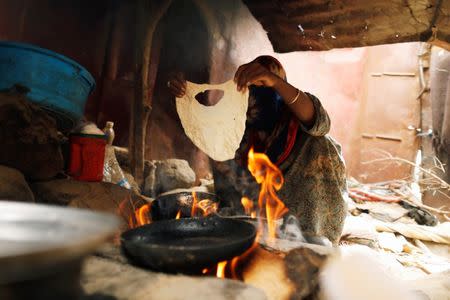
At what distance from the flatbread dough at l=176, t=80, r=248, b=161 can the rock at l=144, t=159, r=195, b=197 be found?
1.57 meters

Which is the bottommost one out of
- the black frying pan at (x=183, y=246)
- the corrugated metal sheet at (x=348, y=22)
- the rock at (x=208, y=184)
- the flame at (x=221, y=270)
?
the rock at (x=208, y=184)

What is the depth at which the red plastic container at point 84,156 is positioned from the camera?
2.91 meters

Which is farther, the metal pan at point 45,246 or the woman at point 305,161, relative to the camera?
the woman at point 305,161

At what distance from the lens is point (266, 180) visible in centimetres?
345

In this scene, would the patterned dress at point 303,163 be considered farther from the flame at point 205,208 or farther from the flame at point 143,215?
the flame at point 143,215

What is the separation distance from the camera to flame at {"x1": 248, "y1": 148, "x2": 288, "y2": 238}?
10.6 feet

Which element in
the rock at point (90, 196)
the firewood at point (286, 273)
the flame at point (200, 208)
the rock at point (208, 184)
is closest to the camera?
the firewood at point (286, 273)

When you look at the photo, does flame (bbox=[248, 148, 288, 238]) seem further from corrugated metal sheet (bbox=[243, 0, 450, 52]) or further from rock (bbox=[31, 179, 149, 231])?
corrugated metal sheet (bbox=[243, 0, 450, 52])

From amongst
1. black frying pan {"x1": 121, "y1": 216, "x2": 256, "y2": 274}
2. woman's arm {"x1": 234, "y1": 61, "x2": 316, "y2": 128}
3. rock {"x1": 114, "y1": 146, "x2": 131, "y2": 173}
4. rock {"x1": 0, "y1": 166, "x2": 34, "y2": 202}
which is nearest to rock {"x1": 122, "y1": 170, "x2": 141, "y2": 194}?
rock {"x1": 114, "y1": 146, "x2": 131, "y2": 173}

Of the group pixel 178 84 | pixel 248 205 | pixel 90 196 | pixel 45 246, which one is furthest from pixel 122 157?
pixel 45 246

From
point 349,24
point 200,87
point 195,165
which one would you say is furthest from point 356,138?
point 200,87

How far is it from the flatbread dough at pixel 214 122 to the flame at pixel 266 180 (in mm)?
457

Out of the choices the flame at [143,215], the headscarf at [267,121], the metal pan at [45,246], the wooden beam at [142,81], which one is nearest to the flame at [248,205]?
the headscarf at [267,121]

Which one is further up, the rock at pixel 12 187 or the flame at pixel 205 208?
the rock at pixel 12 187
